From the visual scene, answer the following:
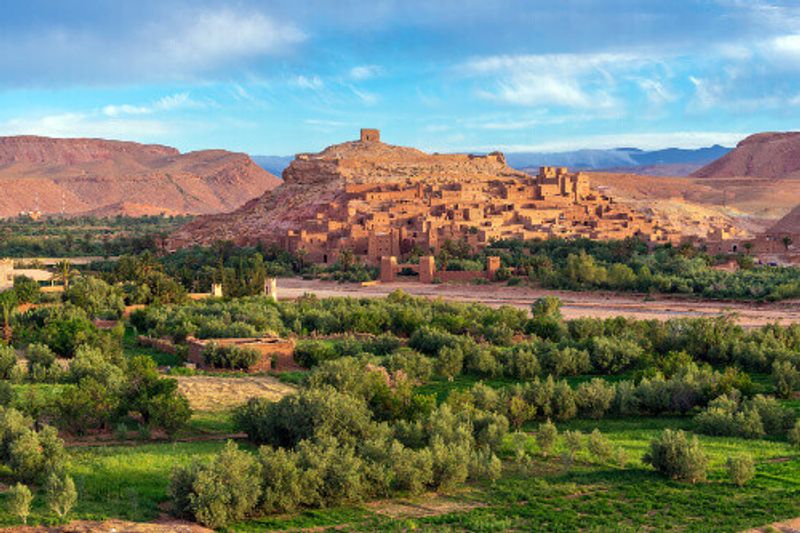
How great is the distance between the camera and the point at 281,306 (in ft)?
104

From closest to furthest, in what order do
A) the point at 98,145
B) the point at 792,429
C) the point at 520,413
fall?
the point at 792,429 < the point at 520,413 < the point at 98,145

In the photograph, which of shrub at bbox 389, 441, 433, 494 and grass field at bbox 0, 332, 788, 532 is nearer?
grass field at bbox 0, 332, 788, 532

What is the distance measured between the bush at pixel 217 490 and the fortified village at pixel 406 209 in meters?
36.6

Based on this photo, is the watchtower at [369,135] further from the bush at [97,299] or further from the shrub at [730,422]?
the shrub at [730,422]

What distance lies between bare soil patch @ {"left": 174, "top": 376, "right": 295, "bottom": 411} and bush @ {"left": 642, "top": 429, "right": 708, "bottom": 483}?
22.7 feet

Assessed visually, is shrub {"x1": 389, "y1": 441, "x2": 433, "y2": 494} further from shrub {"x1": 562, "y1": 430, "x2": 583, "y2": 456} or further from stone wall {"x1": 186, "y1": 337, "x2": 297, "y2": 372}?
stone wall {"x1": 186, "y1": 337, "x2": 297, "y2": 372}

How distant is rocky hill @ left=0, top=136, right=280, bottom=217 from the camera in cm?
13450

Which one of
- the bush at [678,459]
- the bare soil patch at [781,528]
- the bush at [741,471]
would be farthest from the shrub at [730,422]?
the bare soil patch at [781,528]

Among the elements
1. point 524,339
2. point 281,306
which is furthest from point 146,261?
point 524,339

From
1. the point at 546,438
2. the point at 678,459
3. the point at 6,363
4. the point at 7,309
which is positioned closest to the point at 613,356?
the point at 546,438

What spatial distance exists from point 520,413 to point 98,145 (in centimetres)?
18361

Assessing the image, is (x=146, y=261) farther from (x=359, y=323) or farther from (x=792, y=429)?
(x=792, y=429)

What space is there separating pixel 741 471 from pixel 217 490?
21.0 ft

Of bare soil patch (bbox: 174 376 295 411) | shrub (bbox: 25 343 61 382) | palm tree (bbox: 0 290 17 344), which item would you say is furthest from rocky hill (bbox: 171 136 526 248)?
bare soil patch (bbox: 174 376 295 411)
